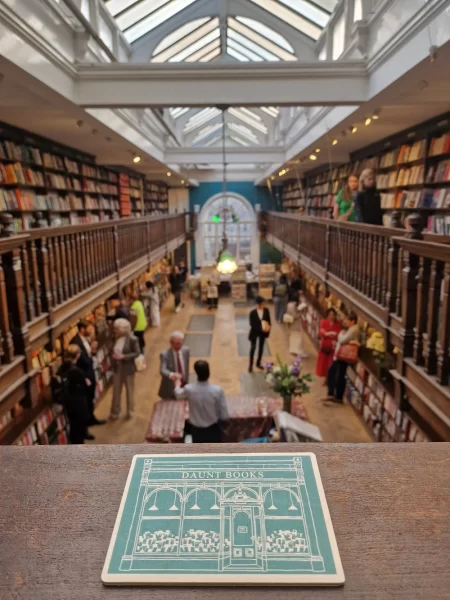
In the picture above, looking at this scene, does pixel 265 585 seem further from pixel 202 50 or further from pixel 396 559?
pixel 202 50

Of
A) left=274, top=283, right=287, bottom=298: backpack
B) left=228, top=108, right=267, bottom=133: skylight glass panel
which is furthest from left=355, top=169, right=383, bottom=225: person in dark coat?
left=228, top=108, right=267, bottom=133: skylight glass panel

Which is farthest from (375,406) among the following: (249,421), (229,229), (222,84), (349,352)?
(229,229)

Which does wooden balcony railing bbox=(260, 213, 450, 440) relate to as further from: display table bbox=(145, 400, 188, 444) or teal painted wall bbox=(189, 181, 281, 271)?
teal painted wall bbox=(189, 181, 281, 271)

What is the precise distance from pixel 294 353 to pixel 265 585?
28.5ft

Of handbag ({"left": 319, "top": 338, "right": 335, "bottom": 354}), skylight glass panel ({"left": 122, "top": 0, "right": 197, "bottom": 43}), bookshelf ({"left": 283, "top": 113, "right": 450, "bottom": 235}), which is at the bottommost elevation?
handbag ({"left": 319, "top": 338, "right": 335, "bottom": 354})

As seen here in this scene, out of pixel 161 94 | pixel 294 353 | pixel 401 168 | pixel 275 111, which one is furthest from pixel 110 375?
pixel 275 111

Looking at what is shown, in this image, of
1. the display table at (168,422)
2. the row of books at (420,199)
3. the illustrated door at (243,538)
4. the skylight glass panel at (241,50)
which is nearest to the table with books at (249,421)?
the display table at (168,422)

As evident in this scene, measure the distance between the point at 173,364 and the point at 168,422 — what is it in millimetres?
842

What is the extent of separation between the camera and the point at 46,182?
741 cm

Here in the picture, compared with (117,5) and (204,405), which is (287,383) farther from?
(117,5)

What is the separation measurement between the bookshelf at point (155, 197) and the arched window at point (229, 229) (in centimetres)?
250

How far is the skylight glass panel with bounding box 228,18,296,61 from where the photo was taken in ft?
27.8

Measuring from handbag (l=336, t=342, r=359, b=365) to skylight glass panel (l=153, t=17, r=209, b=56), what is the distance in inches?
249

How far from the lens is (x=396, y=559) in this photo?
0.79 metres
